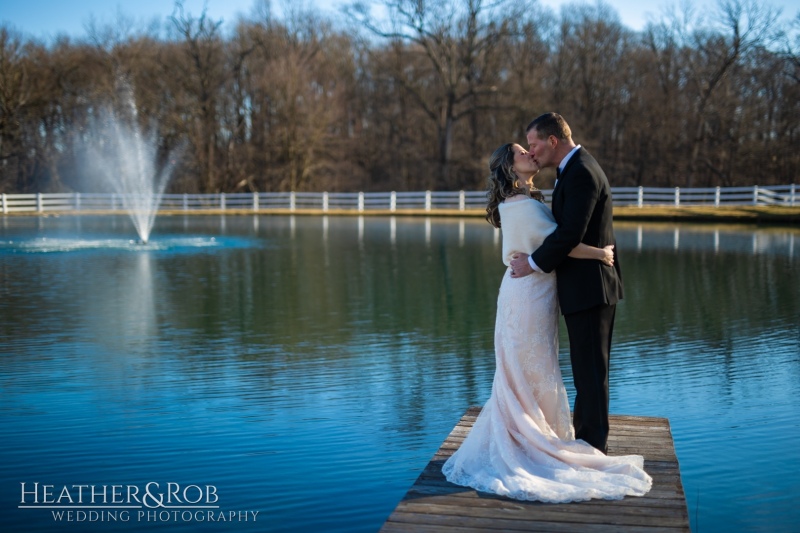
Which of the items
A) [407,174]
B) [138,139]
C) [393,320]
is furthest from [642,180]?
[393,320]

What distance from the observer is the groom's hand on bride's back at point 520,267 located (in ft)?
14.5

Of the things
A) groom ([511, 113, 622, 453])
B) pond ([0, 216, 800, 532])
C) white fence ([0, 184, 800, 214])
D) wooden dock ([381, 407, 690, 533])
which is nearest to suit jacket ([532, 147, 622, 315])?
groom ([511, 113, 622, 453])

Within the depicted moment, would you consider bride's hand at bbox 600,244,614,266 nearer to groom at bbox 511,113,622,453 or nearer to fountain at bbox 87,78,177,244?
groom at bbox 511,113,622,453

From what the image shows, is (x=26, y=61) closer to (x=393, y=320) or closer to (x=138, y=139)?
(x=138, y=139)

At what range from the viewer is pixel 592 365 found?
14.6ft

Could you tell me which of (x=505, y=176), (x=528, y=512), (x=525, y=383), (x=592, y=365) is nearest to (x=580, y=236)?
(x=505, y=176)

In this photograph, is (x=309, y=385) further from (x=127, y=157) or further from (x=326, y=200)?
(x=127, y=157)

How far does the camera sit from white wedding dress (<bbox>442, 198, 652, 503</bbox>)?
14.1 feet

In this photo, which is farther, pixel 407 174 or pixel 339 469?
pixel 407 174

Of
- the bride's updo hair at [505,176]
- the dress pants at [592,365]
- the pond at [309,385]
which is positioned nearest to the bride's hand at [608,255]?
the dress pants at [592,365]

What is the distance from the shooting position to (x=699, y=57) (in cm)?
4422

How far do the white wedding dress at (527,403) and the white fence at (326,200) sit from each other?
33618mm

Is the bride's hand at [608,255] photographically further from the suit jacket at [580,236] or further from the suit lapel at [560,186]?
the suit lapel at [560,186]

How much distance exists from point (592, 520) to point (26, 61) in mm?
46958
